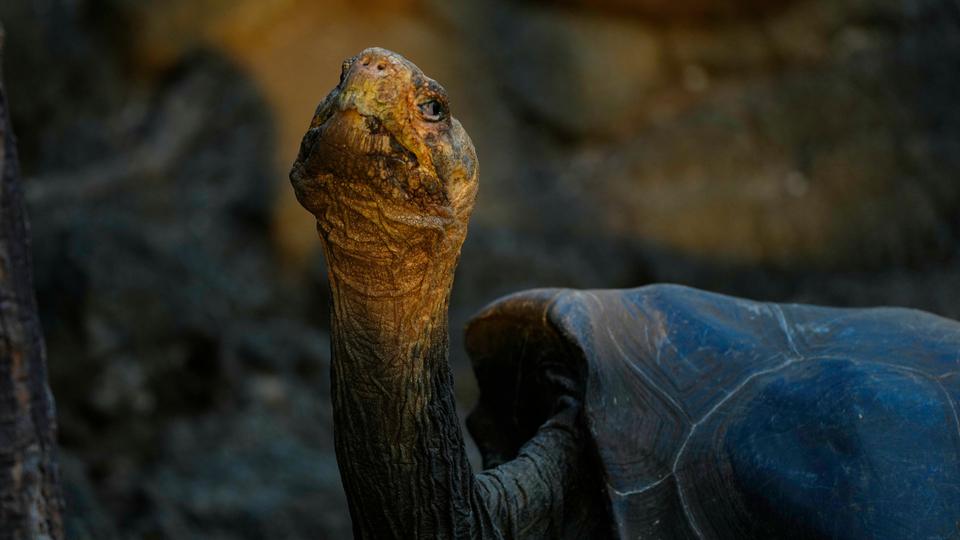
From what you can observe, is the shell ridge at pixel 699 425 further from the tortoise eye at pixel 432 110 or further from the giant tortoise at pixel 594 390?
the tortoise eye at pixel 432 110

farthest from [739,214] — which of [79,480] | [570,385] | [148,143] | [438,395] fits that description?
[438,395]

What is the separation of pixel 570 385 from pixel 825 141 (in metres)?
4.80

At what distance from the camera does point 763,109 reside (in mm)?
6898

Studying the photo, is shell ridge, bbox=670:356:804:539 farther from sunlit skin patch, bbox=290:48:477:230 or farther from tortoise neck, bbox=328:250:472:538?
sunlit skin patch, bbox=290:48:477:230

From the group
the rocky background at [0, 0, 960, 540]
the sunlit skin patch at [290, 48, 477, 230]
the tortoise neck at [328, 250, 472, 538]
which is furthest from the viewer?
the rocky background at [0, 0, 960, 540]

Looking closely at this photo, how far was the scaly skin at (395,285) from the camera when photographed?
1.86m

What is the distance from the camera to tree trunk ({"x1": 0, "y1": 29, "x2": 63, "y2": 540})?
1.86m

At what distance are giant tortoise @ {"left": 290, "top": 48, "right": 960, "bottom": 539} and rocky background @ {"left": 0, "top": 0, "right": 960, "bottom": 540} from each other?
321cm

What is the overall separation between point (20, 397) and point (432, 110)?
853 mm

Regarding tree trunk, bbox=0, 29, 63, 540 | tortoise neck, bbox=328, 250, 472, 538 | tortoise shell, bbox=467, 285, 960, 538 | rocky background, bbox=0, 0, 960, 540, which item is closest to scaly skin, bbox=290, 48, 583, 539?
tortoise neck, bbox=328, 250, 472, 538

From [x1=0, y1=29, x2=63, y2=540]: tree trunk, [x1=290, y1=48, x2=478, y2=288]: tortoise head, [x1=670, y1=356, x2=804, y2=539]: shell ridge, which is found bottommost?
[x1=670, y1=356, x2=804, y2=539]: shell ridge

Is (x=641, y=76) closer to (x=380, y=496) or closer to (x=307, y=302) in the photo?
(x=307, y=302)

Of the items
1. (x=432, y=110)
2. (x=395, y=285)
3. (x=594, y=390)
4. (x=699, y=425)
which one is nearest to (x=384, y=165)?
(x=432, y=110)

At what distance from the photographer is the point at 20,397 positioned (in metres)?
1.89
